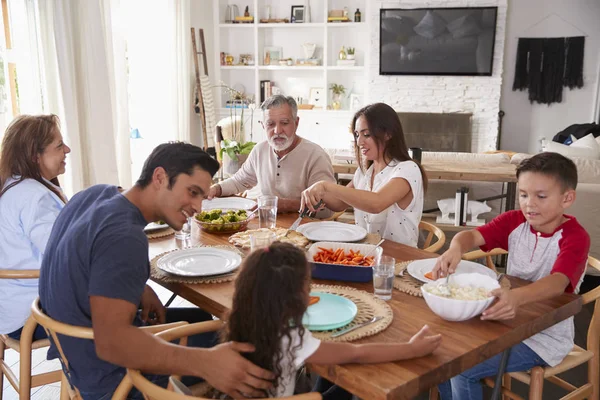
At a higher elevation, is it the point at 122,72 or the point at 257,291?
the point at 122,72

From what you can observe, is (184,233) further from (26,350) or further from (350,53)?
(350,53)

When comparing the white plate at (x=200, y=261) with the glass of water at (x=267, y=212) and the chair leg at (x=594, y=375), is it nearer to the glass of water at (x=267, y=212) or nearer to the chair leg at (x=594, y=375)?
the glass of water at (x=267, y=212)

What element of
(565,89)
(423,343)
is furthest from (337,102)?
(423,343)

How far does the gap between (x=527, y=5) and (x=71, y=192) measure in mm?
6174

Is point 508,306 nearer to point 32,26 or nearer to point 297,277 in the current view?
point 297,277

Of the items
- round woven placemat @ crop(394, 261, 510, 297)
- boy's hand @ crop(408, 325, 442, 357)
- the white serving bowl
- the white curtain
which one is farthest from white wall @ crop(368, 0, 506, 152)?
boy's hand @ crop(408, 325, 442, 357)

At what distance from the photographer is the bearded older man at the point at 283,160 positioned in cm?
273

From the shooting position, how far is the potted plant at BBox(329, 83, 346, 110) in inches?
281

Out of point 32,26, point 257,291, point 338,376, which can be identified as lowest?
point 338,376

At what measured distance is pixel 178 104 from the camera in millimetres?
6105

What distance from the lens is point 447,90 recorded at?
7.01 m

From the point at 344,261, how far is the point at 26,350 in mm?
1027

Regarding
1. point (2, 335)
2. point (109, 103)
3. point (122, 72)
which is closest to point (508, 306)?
point (2, 335)

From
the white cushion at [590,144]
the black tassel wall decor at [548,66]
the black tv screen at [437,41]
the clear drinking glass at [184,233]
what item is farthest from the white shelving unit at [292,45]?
the clear drinking glass at [184,233]
